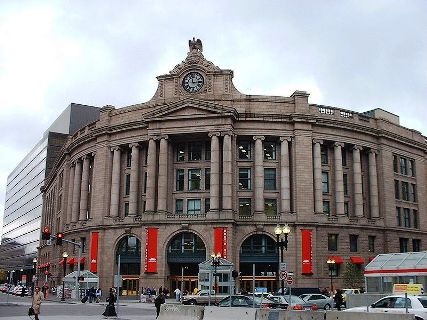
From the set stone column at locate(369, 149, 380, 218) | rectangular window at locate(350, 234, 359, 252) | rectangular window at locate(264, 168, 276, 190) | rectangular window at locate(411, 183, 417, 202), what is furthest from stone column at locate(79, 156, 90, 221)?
rectangular window at locate(411, 183, 417, 202)

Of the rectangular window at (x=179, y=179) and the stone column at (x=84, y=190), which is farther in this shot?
the stone column at (x=84, y=190)

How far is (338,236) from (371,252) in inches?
226

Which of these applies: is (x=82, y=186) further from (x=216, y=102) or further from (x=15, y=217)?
(x=15, y=217)

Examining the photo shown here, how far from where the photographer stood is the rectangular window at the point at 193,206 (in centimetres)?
6862

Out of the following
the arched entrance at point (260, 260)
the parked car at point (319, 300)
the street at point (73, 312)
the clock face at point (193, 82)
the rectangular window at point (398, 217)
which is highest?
the clock face at point (193, 82)

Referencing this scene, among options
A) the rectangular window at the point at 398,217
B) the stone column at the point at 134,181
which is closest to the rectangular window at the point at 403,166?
the rectangular window at the point at 398,217

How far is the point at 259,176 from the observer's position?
2648 inches

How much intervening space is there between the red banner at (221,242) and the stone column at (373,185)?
2149cm

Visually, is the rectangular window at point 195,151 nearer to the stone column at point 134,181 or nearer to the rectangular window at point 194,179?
the rectangular window at point 194,179

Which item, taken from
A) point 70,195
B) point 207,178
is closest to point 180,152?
point 207,178

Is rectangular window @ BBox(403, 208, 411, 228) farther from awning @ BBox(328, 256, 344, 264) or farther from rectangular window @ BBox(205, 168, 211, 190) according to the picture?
rectangular window @ BBox(205, 168, 211, 190)

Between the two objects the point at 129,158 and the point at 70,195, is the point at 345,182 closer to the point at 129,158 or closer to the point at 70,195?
the point at 129,158

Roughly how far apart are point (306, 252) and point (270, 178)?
34.3ft

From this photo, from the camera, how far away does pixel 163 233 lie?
65.9m
